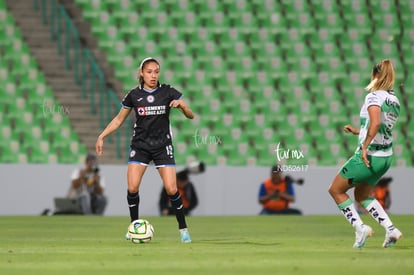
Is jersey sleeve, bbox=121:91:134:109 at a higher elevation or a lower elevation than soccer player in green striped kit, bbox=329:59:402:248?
higher

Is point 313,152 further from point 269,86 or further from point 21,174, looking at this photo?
point 21,174

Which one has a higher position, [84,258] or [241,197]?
[84,258]

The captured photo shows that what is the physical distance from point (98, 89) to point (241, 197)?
458 centimetres

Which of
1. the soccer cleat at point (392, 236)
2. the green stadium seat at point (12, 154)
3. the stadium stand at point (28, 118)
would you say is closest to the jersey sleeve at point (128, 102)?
the soccer cleat at point (392, 236)

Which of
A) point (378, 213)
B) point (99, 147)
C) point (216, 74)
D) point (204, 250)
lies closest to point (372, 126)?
point (378, 213)

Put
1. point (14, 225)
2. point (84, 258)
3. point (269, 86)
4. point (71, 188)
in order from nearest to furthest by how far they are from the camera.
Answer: point (84, 258)
point (14, 225)
point (71, 188)
point (269, 86)

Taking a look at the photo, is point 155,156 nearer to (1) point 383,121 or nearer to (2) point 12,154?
(1) point 383,121

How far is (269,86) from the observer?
78.1 feet

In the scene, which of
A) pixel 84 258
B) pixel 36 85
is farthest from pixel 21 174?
pixel 84 258

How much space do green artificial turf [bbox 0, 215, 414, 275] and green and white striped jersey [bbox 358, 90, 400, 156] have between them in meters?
0.99

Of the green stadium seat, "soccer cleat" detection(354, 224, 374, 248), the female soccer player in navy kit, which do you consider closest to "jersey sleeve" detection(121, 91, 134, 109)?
the female soccer player in navy kit

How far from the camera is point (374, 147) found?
10711mm

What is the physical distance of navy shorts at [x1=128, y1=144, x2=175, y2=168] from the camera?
11836 millimetres

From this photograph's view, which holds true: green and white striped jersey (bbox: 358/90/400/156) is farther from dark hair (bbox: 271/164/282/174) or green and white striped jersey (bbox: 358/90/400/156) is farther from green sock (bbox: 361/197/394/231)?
dark hair (bbox: 271/164/282/174)
